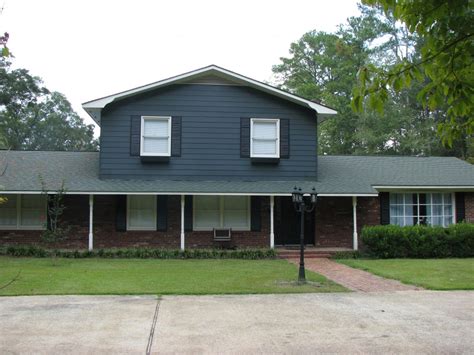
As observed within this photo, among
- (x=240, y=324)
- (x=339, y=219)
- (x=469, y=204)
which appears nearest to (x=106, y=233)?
(x=339, y=219)

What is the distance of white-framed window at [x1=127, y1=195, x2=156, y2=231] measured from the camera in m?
17.5

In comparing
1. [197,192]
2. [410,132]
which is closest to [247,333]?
[197,192]

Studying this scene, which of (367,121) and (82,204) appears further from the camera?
(367,121)

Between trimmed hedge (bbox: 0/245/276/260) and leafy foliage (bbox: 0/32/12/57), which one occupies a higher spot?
leafy foliage (bbox: 0/32/12/57)

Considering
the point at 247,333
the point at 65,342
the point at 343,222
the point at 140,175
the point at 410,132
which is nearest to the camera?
the point at 65,342

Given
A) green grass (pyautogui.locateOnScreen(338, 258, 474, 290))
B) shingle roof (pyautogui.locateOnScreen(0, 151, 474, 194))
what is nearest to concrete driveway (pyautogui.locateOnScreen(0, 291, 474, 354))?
green grass (pyautogui.locateOnScreen(338, 258, 474, 290))

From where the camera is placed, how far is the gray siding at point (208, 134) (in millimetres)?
17391

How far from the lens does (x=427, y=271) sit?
13.1 meters

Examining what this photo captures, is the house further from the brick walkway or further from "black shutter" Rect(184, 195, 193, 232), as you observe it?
the brick walkway

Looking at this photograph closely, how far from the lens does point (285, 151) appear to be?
18000 mm

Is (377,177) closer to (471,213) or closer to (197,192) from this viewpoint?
(471,213)

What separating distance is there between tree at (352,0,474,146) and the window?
15.4 meters

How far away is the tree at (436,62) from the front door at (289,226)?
567 inches

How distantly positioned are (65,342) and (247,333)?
2278mm
